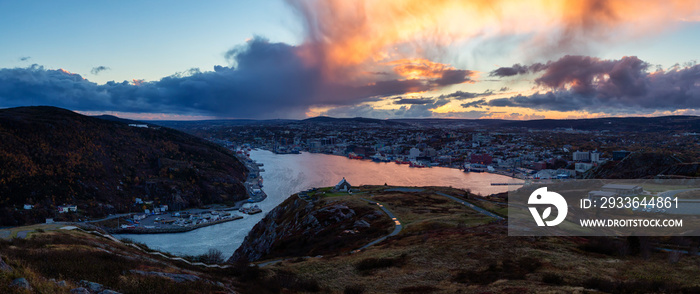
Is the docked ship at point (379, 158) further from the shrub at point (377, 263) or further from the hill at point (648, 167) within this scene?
→ the shrub at point (377, 263)

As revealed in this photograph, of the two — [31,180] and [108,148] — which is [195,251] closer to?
[31,180]

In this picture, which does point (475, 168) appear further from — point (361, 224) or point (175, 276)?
point (175, 276)

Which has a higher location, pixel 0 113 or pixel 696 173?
pixel 0 113

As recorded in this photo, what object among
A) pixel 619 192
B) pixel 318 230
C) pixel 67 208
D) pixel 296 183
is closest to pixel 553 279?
pixel 318 230

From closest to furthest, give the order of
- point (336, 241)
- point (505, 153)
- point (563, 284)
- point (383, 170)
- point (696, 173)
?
point (563, 284) → point (336, 241) → point (696, 173) → point (383, 170) → point (505, 153)

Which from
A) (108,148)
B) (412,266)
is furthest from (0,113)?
(412,266)

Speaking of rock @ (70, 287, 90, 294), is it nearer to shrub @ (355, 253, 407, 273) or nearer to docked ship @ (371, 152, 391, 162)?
shrub @ (355, 253, 407, 273)
